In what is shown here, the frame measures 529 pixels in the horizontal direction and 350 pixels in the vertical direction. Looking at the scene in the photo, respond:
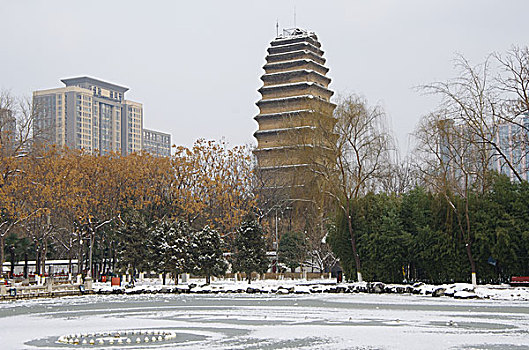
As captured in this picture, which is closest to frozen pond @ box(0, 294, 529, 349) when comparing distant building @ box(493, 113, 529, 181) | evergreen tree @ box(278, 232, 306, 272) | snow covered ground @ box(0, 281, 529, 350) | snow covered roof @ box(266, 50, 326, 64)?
snow covered ground @ box(0, 281, 529, 350)

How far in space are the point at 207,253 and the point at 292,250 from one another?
14.8 m

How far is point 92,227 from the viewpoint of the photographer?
49.3 meters

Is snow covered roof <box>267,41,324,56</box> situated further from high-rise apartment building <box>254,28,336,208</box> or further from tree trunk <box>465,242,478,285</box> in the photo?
tree trunk <box>465,242,478,285</box>

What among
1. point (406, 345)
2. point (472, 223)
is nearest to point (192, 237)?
point (472, 223)

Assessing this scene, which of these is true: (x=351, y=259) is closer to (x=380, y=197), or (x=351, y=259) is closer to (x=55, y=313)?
(x=380, y=197)

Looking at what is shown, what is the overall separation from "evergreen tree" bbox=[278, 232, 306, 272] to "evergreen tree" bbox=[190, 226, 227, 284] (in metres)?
12.7

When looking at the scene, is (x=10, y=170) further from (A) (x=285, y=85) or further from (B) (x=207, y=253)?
(A) (x=285, y=85)

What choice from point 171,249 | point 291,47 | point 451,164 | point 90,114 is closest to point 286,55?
point 291,47

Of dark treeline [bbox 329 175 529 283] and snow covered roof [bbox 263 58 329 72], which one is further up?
snow covered roof [bbox 263 58 329 72]

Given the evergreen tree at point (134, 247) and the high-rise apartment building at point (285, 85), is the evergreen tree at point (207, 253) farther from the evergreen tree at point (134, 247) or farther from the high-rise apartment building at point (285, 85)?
the high-rise apartment building at point (285, 85)

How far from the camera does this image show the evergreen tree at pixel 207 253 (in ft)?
133

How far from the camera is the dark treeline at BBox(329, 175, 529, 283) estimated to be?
31.3 metres

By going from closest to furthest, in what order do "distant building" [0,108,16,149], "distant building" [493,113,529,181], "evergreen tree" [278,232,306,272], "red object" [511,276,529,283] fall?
1. "red object" [511,276,529,283]
2. "distant building" [493,113,529,181]
3. "distant building" [0,108,16,149]
4. "evergreen tree" [278,232,306,272]

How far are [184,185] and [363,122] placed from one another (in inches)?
851
